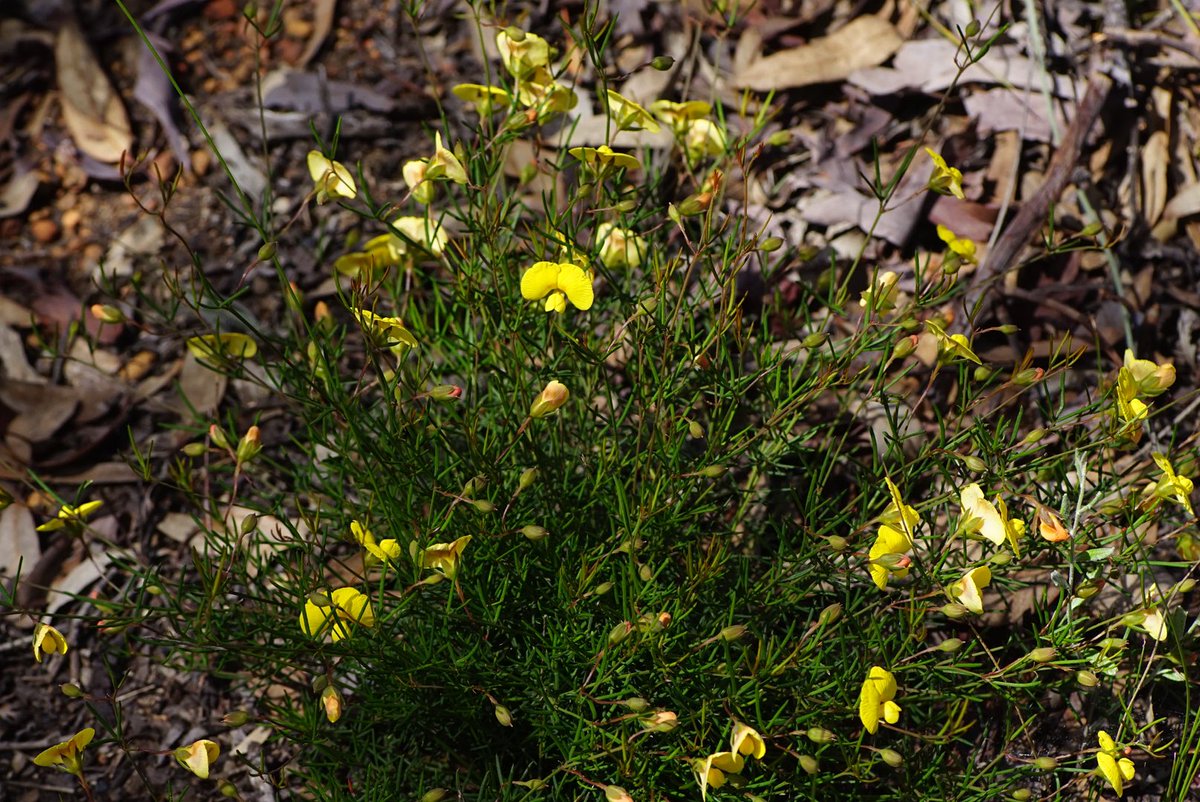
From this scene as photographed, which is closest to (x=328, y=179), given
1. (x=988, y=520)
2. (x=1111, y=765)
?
(x=988, y=520)

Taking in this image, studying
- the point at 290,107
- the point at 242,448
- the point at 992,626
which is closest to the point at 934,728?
the point at 992,626

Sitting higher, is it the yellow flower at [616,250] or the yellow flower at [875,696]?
the yellow flower at [616,250]

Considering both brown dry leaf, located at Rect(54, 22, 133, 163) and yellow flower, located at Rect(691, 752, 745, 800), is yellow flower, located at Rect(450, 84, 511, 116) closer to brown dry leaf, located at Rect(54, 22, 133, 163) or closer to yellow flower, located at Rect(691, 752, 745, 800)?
yellow flower, located at Rect(691, 752, 745, 800)

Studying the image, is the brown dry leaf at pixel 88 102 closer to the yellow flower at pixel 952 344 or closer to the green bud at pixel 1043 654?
the yellow flower at pixel 952 344

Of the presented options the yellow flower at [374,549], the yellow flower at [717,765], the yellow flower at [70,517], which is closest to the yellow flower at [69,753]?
the yellow flower at [70,517]

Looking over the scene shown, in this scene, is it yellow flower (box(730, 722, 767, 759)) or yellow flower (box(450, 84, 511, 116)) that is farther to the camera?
yellow flower (box(450, 84, 511, 116))

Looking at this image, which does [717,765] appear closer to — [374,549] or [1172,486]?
[374,549]

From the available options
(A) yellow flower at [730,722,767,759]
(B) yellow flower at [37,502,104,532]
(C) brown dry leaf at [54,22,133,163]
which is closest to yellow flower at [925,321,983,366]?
(A) yellow flower at [730,722,767,759]
